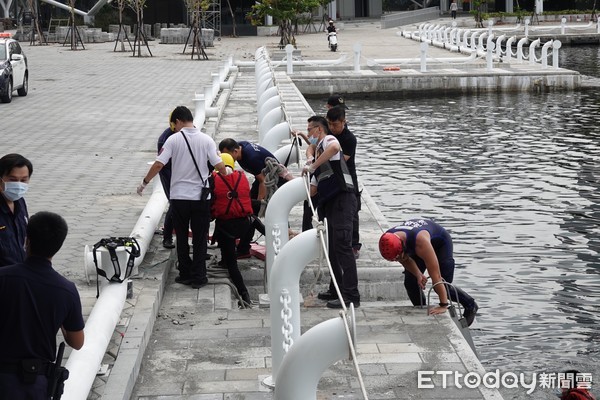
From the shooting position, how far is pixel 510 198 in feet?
61.6

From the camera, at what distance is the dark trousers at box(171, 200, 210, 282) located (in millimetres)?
10305

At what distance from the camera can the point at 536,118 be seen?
29.3m

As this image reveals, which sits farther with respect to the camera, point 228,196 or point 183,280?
point 183,280

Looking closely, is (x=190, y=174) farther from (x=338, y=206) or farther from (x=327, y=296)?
(x=327, y=296)

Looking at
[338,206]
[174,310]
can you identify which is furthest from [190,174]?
[338,206]

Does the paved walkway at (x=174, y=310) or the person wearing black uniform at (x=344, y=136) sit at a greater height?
the person wearing black uniform at (x=344, y=136)

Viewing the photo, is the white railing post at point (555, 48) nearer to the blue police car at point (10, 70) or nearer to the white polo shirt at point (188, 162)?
the blue police car at point (10, 70)

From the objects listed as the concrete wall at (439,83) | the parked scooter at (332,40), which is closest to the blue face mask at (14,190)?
the concrete wall at (439,83)

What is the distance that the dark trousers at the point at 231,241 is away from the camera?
1052 cm

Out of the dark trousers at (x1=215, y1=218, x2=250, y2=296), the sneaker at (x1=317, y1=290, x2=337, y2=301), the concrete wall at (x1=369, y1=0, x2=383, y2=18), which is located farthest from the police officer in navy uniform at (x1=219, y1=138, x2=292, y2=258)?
the concrete wall at (x1=369, y1=0, x2=383, y2=18)

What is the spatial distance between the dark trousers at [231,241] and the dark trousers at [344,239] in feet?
3.21

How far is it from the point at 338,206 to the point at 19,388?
4765 mm

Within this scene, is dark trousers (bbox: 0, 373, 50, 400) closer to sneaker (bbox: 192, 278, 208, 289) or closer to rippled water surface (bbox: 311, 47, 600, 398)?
sneaker (bbox: 192, 278, 208, 289)

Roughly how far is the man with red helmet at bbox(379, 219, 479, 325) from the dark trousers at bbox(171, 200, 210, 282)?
175cm
